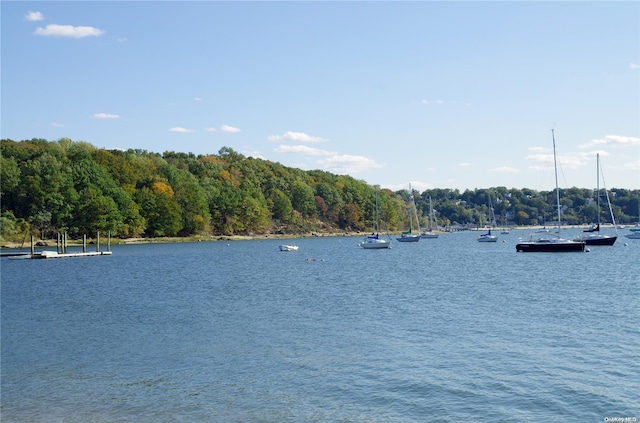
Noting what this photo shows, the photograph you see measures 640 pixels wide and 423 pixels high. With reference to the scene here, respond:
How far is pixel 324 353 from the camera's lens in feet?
78.0

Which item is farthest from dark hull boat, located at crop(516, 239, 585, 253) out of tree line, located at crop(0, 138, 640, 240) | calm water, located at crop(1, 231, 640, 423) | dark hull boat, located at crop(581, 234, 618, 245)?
tree line, located at crop(0, 138, 640, 240)

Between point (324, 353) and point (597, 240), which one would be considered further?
point (597, 240)

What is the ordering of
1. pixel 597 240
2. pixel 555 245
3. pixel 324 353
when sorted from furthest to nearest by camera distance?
pixel 597 240 → pixel 555 245 → pixel 324 353

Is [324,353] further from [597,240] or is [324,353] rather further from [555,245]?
[597,240]

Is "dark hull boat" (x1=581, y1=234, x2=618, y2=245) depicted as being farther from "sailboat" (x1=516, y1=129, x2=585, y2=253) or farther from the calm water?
the calm water

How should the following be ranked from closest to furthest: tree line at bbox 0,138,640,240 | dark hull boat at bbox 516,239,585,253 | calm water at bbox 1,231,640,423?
calm water at bbox 1,231,640,423 → dark hull boat at bbox 516,239,585,253 → tree line at bbox 0,138,640,240

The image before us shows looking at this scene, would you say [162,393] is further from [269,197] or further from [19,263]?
[269,197]

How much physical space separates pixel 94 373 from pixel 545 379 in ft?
46.7

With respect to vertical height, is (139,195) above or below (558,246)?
above

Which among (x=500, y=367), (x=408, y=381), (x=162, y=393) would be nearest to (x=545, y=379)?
A: (x=500, y=367)

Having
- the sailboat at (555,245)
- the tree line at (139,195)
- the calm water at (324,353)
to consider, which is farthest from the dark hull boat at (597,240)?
the tree line at (139,195)

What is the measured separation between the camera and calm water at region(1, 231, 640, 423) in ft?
57.5

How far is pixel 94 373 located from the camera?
21656 mm

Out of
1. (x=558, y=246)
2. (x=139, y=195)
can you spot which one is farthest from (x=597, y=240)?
(x=139, y=195)
